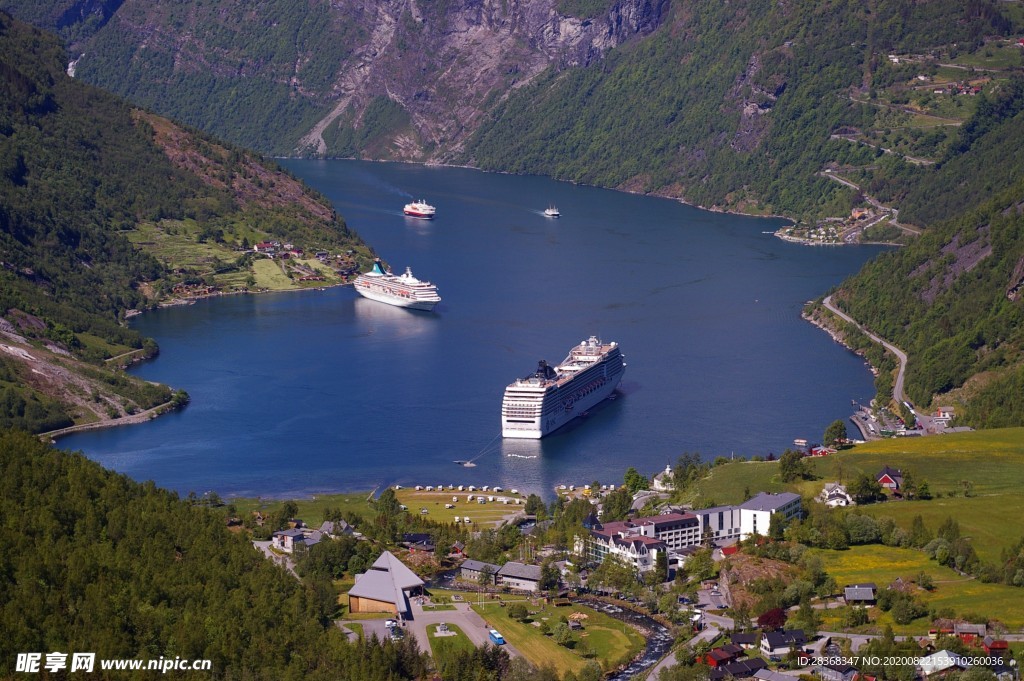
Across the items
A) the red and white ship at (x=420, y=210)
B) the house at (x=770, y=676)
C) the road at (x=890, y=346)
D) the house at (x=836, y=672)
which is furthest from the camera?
the red and white ship at (x=420, y=210)

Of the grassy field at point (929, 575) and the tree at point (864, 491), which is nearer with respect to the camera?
the grassy field at point (929, 575)

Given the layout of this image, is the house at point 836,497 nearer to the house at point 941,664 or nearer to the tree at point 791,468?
the tree at point 791,468

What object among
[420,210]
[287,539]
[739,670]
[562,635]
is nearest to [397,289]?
[420,210]

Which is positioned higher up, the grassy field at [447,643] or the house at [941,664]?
the grassy field at [447,643]

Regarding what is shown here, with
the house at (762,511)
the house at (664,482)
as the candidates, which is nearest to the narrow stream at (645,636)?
the house at (762,511)

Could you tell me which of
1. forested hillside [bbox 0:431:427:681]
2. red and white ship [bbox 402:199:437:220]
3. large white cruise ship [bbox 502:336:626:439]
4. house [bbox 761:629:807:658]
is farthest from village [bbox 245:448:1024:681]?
red and white ship [bbox 402:199:437:220]

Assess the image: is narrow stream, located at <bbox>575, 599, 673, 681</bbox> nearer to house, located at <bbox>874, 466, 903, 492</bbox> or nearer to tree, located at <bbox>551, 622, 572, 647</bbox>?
tree, located at <bbox>551, 622, 572, 647</bbox>

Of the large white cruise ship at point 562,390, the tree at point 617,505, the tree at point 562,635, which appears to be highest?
the large white cruise ship at point 562,390
